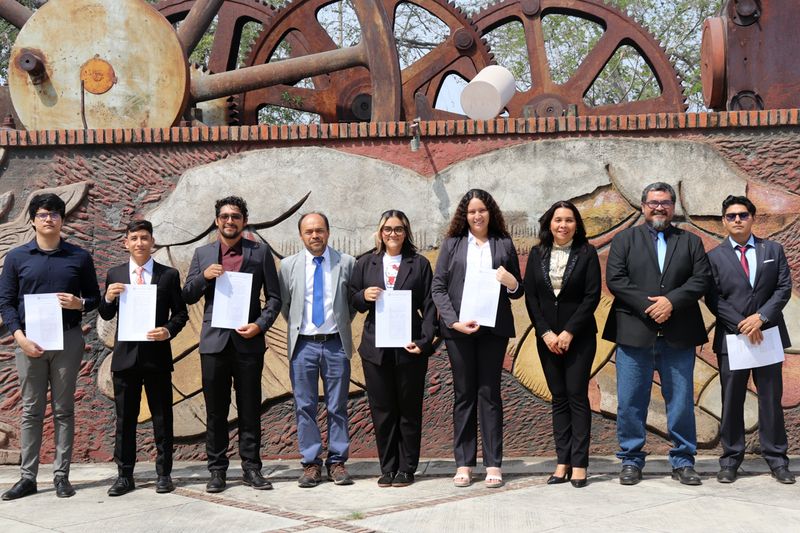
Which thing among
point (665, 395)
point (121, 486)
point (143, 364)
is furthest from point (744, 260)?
point (121, 486)

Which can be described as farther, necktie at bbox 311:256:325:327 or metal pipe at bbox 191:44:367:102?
metal pipe at bbox 191:44:367:102

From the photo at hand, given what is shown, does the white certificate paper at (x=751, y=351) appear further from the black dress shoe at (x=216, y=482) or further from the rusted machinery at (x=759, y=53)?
the black dress shoe at (x=216, y=482)

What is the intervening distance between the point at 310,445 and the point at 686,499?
2.48 meters

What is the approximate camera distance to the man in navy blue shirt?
6781 millimetres

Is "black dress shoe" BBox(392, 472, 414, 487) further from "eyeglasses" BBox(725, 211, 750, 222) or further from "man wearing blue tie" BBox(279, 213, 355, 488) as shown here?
"eyeglasses" BBox(725, 211, 750, 222)

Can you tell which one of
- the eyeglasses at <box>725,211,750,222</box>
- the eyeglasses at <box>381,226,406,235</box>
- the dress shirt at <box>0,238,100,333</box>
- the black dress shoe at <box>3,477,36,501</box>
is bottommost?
the black dress shoe at <box>3,477,36,501</box>

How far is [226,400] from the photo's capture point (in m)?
6.91

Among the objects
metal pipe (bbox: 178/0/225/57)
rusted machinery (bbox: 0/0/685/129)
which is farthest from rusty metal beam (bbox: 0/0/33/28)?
metal pipe (bbox: 178/0/225/57)

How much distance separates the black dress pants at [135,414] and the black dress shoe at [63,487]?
34cm

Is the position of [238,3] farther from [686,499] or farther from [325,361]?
[686,499]

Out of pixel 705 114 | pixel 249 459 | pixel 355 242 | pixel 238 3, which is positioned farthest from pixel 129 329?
pixel 238 3

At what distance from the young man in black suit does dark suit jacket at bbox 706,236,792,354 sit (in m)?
3.63

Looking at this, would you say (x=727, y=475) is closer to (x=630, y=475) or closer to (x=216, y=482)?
(x=630, y=475)

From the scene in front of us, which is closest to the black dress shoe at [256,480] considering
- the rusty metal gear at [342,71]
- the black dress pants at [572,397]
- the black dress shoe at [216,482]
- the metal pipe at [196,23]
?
the black dress shoe at [216,482]
